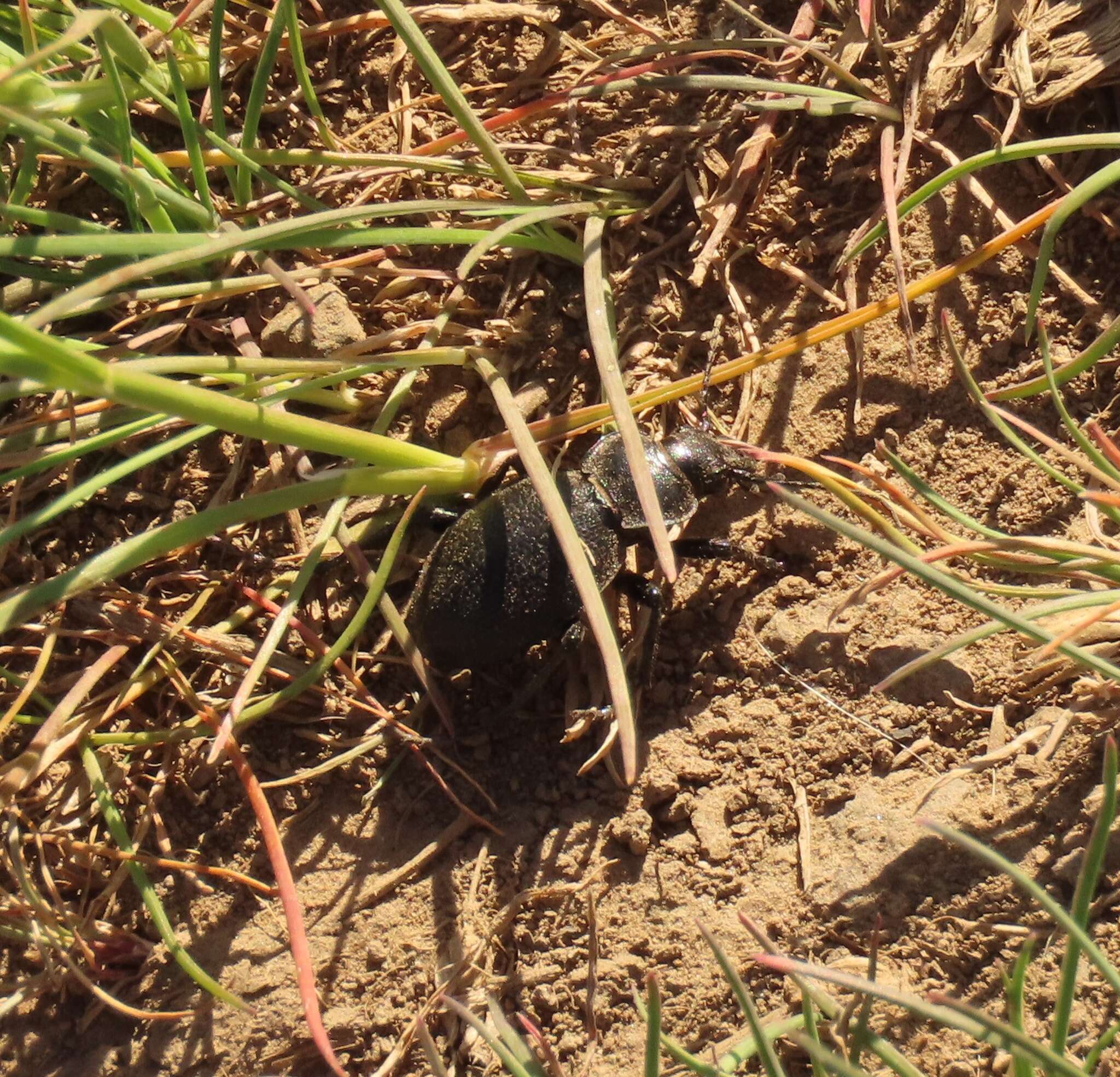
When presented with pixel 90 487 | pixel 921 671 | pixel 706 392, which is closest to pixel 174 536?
pixel 90 487

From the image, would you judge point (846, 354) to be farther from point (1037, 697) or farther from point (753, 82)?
point (1037, 697)

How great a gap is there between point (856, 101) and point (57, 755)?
2669mm

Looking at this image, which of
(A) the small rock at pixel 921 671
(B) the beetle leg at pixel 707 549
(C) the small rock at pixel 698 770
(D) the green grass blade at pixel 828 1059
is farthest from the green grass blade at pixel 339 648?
(D) the green grass blade at pixel 828 1059

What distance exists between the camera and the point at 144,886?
2.45 m

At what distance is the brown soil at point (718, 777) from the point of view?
7.30ft

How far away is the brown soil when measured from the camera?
222 centimetres

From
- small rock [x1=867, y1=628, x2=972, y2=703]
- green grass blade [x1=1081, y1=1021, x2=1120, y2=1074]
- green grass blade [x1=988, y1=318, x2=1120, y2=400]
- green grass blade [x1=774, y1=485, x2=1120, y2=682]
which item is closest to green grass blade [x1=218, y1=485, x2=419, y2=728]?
green grass blade [x1=774, y1=485, x2=1120, y2=682]

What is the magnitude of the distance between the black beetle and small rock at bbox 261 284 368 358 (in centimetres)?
60

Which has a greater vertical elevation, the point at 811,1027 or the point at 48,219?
the point at 48,219

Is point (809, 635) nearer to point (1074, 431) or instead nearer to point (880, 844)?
point (880, 844)

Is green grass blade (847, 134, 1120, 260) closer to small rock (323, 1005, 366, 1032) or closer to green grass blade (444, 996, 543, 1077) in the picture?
green grass blade (444, 996, 543, 1077)

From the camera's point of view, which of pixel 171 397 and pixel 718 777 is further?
pixel 718 777

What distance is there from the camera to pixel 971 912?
84.1 inches

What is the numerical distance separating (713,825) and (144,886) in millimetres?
1398
